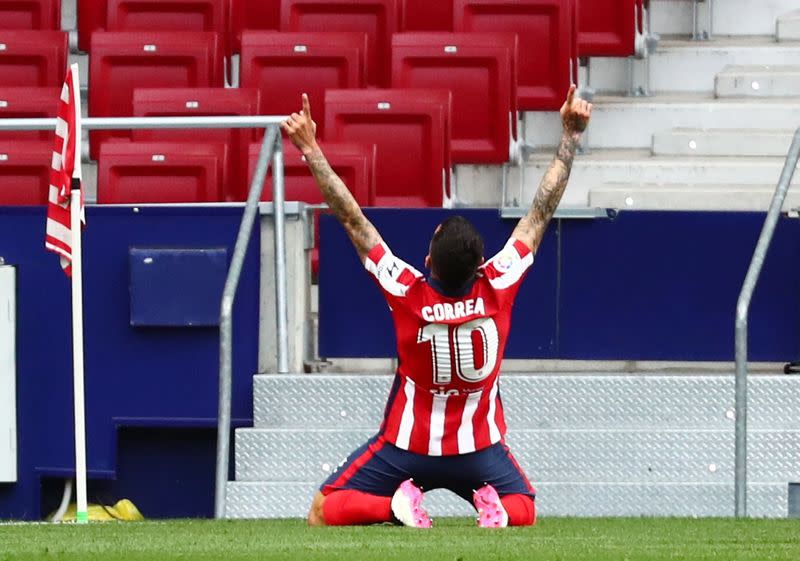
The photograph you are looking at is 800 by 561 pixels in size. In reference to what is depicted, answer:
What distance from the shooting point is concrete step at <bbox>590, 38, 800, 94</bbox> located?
40.1 feet

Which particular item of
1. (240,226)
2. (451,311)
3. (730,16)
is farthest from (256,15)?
(451,311)

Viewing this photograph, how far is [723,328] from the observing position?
372 inches

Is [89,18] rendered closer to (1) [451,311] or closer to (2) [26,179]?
(2) [26,179]

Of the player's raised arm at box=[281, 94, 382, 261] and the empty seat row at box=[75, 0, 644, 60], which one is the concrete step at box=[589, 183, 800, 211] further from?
the player's raised arm at box=[281, 94, 382, 261]

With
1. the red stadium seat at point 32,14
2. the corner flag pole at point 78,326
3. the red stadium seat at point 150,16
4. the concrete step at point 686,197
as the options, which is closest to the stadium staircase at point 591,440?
the concrete step at point 686,197

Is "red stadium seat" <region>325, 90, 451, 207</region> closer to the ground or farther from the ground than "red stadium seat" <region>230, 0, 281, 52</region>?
closer to the ground

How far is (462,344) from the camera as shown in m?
6.93

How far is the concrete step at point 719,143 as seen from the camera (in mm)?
11508

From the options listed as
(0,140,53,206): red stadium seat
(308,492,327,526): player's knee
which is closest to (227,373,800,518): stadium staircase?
(308,492,327,526): player's knee

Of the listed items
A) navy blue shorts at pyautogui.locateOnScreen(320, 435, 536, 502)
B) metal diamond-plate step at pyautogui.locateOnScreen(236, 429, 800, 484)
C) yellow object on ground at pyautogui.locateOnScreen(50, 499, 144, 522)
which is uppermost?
navy blue shorts at pyautogui.locateOnScreen(320, 435, 536, 502)

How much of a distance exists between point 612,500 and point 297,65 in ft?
12.7

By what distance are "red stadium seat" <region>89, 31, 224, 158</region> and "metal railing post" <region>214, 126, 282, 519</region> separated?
2.45 m

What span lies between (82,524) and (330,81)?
4.18 meters

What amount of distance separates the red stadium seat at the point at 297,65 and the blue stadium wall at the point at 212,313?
2.00 m
